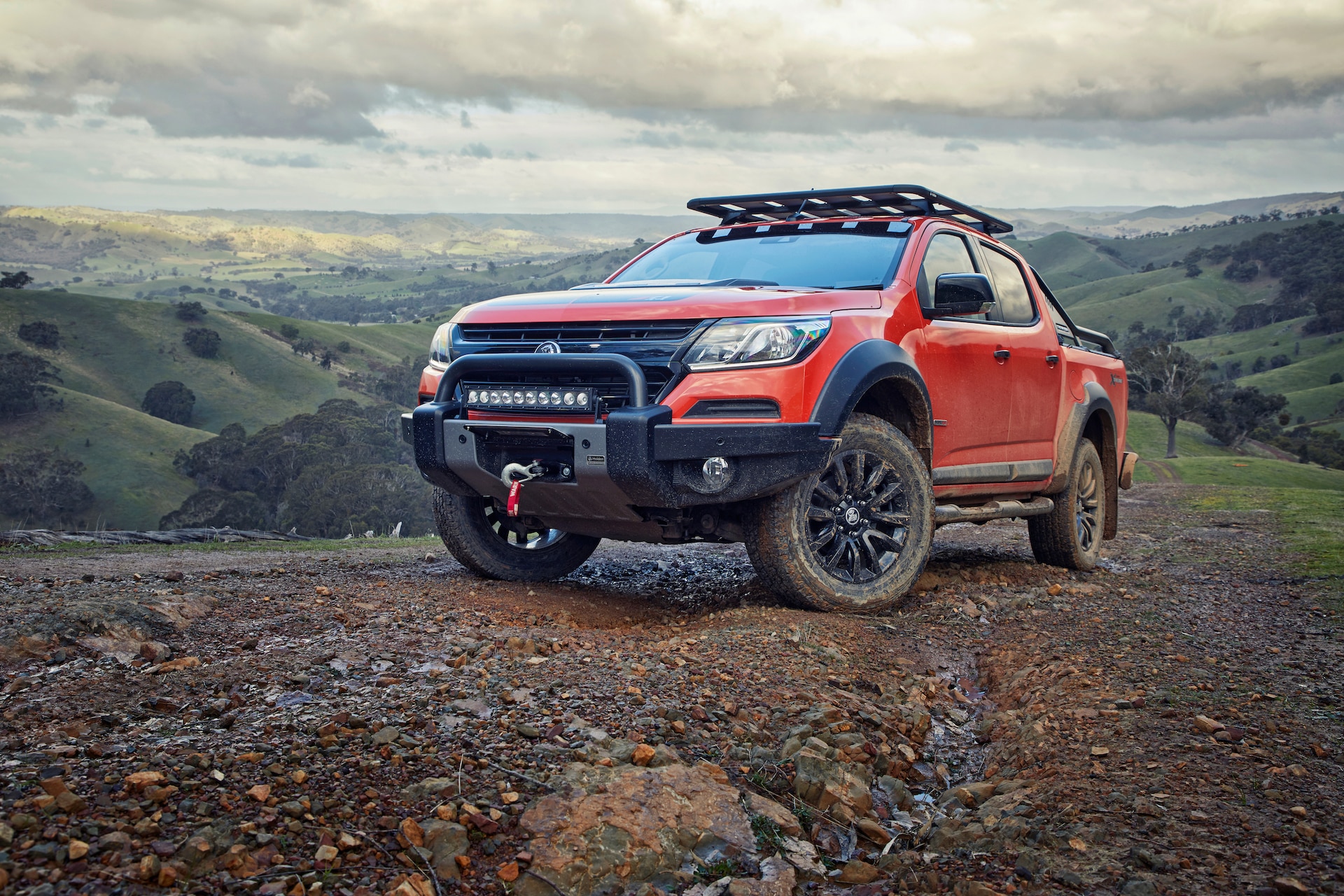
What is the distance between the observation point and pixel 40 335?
249 ft

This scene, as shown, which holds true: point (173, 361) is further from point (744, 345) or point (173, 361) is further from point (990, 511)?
point (744, 345)

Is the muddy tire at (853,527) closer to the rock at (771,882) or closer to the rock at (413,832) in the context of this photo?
the rock at (771,882)

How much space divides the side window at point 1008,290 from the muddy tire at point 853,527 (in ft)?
5.50

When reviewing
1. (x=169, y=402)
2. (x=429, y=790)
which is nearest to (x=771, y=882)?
(x=429, y=790)

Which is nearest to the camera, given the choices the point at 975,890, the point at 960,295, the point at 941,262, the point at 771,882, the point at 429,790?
the point at 975,890

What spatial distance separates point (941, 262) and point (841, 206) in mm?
1026

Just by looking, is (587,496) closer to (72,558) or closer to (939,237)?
(939,237)

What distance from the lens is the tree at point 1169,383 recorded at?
61769mm

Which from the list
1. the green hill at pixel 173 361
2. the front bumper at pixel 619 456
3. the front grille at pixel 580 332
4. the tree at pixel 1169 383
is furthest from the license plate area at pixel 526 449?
the green hill at pixel 173 361

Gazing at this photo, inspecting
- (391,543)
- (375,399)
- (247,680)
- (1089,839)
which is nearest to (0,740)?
(247,680)

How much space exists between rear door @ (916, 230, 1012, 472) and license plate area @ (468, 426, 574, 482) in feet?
6.69

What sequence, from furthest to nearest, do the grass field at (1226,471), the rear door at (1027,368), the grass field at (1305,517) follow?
the grass field at (1226,471) < the grass field at (1305,517) < the rear door at (1027,368)

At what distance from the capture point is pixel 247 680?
144 inches

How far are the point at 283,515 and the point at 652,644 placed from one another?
137ft
